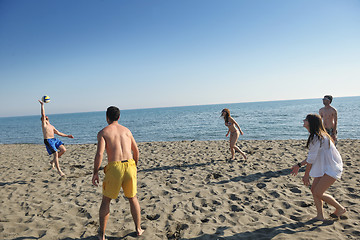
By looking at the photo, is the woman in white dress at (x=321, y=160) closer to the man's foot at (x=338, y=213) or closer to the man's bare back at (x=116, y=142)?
the man's foot at (x=338, y=213)

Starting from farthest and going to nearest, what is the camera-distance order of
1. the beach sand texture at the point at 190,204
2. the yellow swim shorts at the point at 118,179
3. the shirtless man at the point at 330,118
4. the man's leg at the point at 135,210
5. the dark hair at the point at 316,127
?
1. the shirtless man at the point at 330,118
2. the beach sand texture at the point at 190,204
3. the dark hair at the point at 316,127
4. the man's leg at the point at 135,210
5. the yellow swim shorts at the point at 118,179

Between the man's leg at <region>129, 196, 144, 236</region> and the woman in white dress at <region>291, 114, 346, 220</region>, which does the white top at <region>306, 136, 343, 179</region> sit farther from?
the man's leg at <region>129, 196, 144, 236</region>

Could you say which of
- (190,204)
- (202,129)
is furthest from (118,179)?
(202,129)

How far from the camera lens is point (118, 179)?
281cm

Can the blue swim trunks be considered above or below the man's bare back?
below

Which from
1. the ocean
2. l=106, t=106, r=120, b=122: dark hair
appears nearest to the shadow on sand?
l=106, t=106, r=120, b=122: dark hair

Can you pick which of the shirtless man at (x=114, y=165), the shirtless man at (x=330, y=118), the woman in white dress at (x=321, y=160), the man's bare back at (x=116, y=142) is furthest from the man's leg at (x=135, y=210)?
the shirtless man at (x=330, y=118)

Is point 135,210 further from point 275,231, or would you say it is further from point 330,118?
point 330,118

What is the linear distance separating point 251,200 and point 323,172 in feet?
5.49

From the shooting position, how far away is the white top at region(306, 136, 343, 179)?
10.1 ft

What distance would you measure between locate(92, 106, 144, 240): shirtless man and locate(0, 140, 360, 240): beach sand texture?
647 millimetres

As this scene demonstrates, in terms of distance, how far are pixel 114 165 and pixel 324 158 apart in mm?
3200

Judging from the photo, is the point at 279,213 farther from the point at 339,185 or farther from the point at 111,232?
the point at 111,232

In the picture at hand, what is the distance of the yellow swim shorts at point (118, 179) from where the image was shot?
2.81 m
